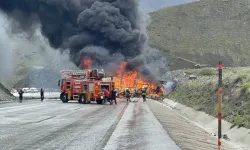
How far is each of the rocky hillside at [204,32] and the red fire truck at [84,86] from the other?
6280 centimetres

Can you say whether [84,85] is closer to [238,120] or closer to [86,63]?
[86,63]

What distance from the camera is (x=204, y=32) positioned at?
13562 centimetres

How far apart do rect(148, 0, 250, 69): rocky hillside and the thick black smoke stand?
47.2m

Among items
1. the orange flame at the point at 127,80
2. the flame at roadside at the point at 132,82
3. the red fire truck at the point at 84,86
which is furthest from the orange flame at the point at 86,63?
the red fire truck at the point at 84,86

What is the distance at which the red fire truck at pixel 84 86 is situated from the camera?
43719 mm

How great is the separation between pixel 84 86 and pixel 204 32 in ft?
315

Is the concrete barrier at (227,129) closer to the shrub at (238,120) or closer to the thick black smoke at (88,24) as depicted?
the shrub at (238,120)

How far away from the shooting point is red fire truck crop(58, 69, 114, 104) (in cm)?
4372

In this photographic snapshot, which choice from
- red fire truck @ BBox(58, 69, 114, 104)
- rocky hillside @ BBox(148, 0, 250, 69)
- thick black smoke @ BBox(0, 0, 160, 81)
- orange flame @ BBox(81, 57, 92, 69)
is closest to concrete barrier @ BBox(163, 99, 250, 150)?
red fire truck @ BBox(58, 69, 114, 104)

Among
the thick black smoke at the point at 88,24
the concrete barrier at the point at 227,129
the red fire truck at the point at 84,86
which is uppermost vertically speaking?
the thick black smoke at the point at 88,24

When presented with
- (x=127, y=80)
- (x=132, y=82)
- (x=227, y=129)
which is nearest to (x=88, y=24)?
(x=127, y=80)

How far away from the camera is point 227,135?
1895 cm

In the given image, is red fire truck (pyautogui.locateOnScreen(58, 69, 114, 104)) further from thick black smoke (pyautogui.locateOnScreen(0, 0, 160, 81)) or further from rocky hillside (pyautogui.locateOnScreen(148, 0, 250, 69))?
rocky hillside (pyautogui.locateOnScreen(148, 0, 250, 69))

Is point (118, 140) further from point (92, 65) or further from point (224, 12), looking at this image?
point (224, 12)
